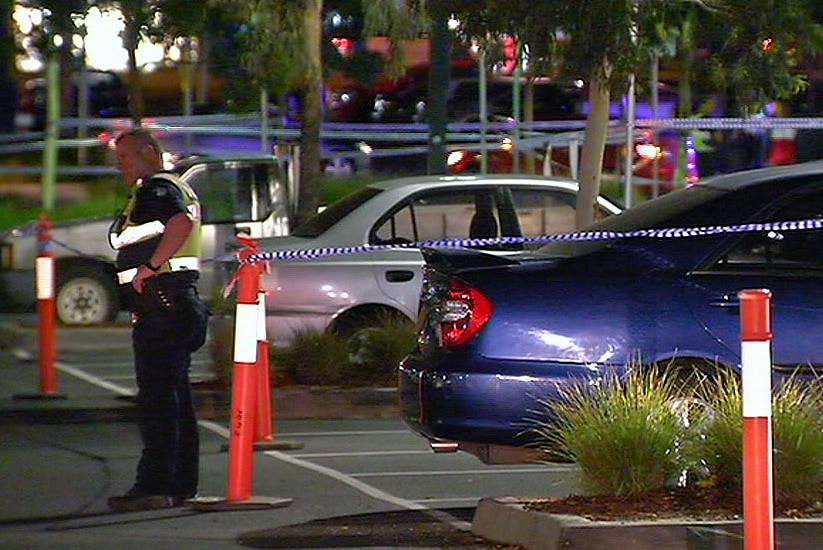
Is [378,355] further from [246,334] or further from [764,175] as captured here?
[246,334]

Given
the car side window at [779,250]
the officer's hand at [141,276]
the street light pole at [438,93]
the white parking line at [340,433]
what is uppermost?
the street light pole at [438,93]

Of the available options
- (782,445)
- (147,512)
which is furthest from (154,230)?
(782,445)

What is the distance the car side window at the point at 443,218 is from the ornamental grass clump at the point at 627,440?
563 cm

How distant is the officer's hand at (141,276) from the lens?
858cm

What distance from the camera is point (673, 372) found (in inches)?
334

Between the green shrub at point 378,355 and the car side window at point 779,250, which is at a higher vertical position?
the car side window at point 779,250

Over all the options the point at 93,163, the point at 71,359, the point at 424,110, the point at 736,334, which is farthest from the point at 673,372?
the point at 424,110

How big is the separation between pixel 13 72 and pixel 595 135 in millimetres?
12607

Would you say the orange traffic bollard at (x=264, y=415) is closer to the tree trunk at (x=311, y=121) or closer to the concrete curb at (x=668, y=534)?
the concrete curb at (x=668, y=534)

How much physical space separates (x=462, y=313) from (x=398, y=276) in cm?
440

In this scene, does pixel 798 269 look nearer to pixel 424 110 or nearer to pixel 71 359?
pixel 71 359

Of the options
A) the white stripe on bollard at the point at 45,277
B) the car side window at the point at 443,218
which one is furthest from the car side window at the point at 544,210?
the white stripe on bollard at the point at 45,277

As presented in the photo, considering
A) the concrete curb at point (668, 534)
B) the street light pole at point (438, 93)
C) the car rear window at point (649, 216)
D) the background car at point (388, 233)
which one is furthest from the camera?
the street light pole at point (438, 93)

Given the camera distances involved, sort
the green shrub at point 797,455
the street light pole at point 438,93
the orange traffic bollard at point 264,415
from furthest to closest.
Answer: the street light pole at point 438,93
the orange traffic bollard at point 264,415
the green shrub at point 797,455
